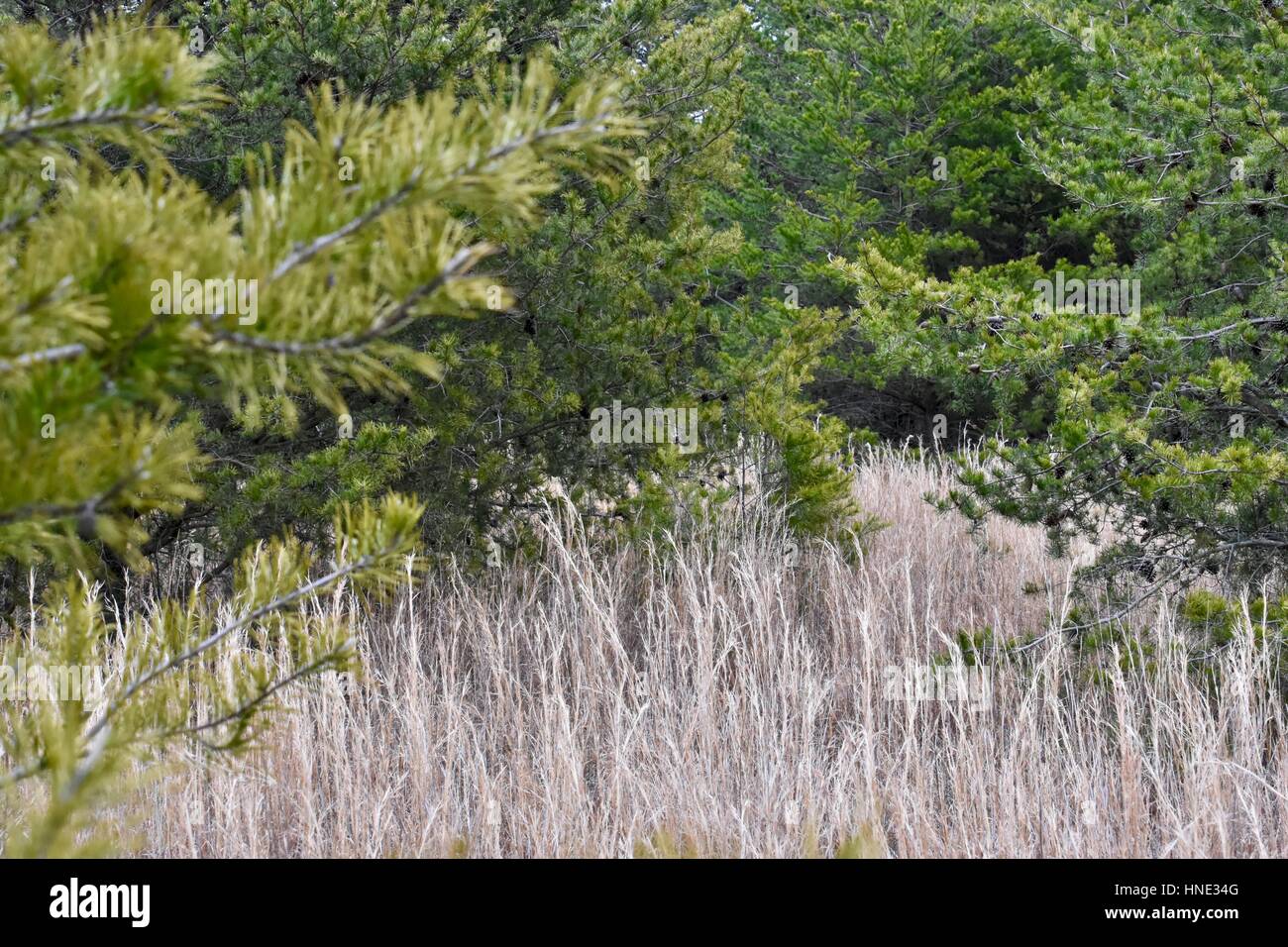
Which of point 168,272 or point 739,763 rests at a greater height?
point 168,272

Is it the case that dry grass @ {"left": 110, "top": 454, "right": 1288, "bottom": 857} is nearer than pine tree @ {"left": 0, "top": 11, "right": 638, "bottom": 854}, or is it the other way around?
pine tree @ {"left": 0, "top": 11, "right": 638, "bottom": 854}

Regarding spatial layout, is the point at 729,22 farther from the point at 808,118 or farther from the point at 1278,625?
the point at 808,118

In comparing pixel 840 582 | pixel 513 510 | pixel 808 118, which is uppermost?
pixel 808 118

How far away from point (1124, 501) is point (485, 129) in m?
3.69

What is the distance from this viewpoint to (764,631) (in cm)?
427

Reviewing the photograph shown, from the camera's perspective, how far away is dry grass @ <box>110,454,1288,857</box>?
119 inches

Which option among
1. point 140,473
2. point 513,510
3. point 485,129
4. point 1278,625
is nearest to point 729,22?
point 513,510

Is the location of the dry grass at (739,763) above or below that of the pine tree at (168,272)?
below

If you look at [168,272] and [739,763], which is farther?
[739,763]

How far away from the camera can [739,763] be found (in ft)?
11.6

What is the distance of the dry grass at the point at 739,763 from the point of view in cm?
301

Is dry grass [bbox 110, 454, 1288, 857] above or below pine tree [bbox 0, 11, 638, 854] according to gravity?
below

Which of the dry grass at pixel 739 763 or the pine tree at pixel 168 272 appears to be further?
the dry grass at pixel 739 763

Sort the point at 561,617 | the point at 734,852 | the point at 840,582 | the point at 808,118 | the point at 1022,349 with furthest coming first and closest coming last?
the point at 808,118, the point at 840,582, the point at 561,617, the point at 1022,349, the point at 734,852
